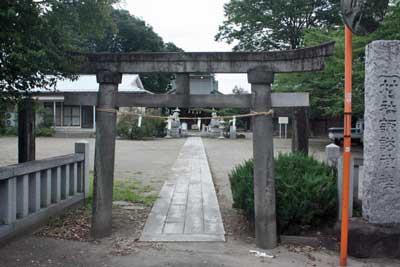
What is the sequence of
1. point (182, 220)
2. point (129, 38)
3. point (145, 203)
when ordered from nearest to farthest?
point (182, 220)
point (145, 203)
point (129, 38)

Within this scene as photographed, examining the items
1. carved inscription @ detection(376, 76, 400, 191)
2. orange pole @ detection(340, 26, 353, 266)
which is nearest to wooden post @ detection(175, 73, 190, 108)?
orange pole @ detection(340, 26, 353, 266)

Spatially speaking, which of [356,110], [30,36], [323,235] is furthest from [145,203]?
[356,110]

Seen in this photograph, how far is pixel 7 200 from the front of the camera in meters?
5.43

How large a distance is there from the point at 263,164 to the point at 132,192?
16.2ft

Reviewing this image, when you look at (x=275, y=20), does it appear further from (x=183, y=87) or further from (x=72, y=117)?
(x=183, y=87)

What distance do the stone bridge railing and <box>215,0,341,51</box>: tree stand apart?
26125 mm

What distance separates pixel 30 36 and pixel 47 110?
1286 inches

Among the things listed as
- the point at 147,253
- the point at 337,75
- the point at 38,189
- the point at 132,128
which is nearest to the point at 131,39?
the point at 132,128

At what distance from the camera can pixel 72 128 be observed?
1428 inches

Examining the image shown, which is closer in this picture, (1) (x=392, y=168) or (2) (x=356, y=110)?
(1) (x=392, y=168)

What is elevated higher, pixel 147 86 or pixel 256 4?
pixel 256 4

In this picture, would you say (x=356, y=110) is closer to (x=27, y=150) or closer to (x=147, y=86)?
(x=27, y=150)

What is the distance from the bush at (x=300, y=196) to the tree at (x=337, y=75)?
9256 millimetres

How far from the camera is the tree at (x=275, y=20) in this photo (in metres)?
32.2
